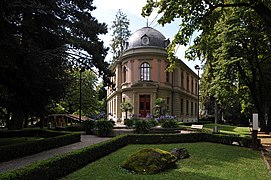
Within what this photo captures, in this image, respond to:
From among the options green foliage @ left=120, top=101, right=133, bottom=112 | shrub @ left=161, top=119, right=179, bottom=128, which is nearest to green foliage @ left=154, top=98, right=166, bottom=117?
green foliage @ left=120, top=101, right=133, bottom=112

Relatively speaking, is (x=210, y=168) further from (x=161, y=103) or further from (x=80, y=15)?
(x=161, y=103)

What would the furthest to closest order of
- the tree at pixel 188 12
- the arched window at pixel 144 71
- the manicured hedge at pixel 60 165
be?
the arched window at pixel 144 71
the tree at pixel 188 12
the manicured hedge at pixel 60 165

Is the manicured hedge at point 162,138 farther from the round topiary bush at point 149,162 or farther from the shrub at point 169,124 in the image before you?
the round topiary bush at point 149,162

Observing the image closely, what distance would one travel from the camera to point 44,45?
44.0 ft

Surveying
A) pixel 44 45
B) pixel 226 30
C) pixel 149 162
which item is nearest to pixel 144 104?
pixel 226 30

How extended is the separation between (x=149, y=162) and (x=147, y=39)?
3078 centimetres

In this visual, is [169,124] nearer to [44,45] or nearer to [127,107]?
[44,45]

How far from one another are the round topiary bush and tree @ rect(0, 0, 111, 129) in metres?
5.59

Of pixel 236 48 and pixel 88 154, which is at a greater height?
pixel 236 48

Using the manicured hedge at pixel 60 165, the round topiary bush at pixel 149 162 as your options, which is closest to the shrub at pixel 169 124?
the manicured hedge at pixel 60 165

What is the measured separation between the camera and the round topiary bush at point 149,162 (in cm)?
806

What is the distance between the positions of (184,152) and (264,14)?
6.59 metres

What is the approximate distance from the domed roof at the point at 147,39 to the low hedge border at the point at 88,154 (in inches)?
909

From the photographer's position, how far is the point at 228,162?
10.0 meters
